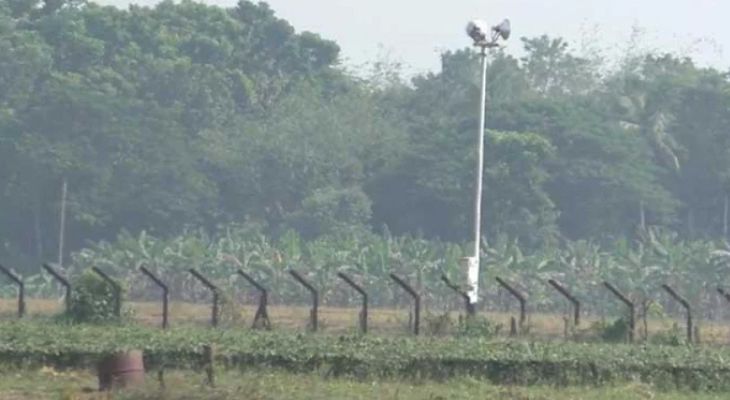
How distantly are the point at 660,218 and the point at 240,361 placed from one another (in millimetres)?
47730

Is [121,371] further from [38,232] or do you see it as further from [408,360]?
[38,232]

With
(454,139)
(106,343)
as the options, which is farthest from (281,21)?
(106,343)

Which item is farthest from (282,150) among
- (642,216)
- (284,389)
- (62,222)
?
(284,389)

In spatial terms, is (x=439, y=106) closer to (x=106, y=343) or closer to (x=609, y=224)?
(x=609, y=224)

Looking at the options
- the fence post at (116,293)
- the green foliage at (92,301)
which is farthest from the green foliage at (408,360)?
the fence post at (116,293)

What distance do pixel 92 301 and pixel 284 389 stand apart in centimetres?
1088

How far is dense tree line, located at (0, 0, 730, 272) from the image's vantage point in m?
66.8

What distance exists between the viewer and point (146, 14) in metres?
79.4

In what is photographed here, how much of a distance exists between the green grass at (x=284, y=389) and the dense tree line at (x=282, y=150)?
41.9 m

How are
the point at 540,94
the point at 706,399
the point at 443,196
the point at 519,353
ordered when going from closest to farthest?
the point at 706,399, the point at 519,353, the point at 443,196, the point at 540,94

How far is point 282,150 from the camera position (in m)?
70.6

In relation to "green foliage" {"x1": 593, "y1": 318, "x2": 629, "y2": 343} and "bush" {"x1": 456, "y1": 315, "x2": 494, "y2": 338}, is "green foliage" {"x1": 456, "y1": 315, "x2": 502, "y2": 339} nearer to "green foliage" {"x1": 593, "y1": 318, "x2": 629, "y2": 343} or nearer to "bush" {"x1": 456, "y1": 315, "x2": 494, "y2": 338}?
"bush" {"x1": 456, "y1": 315, "x2": 494, "y2": 338}

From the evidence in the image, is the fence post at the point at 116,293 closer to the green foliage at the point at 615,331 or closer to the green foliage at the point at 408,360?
the green foliage at the point at 408,360

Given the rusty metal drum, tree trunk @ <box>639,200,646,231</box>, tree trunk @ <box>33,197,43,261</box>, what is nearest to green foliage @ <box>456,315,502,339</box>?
the rusty metal drum
